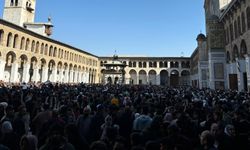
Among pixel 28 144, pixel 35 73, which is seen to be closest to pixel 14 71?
pixel 35 73

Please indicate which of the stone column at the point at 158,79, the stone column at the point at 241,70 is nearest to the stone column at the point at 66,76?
the stone column at the point at 158,79

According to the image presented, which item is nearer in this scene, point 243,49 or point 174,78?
point 243,49

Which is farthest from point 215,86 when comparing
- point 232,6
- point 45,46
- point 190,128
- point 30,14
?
point 30,14

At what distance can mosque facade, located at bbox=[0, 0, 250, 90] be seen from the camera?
78.3 ft

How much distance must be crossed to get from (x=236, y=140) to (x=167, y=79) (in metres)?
67.7

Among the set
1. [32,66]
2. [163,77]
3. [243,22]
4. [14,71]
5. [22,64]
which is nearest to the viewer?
[243,22]

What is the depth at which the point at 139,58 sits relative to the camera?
7138 centimetres

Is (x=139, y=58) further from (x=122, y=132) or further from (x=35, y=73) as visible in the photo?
(x=122, y=132)

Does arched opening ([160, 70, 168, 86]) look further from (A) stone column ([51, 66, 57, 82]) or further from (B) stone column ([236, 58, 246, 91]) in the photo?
(B) stone column ([236, 58, 246, 91])

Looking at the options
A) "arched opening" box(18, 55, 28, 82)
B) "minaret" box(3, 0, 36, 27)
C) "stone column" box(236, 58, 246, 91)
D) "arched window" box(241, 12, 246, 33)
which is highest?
"minaret" box(3, 0, 36, 27)

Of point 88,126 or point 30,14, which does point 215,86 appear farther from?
point 30,14

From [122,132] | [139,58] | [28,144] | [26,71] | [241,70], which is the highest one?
[139,58]

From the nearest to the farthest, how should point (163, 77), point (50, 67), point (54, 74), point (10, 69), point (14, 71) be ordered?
point (14, 71) < point (10, 69) < point (54, 74) < point (50, 67) < point (163, 77)

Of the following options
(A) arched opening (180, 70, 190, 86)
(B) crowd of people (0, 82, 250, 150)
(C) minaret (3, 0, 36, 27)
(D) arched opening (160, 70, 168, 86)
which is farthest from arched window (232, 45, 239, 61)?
(D) arched opening (160, 70, 168, 86)
